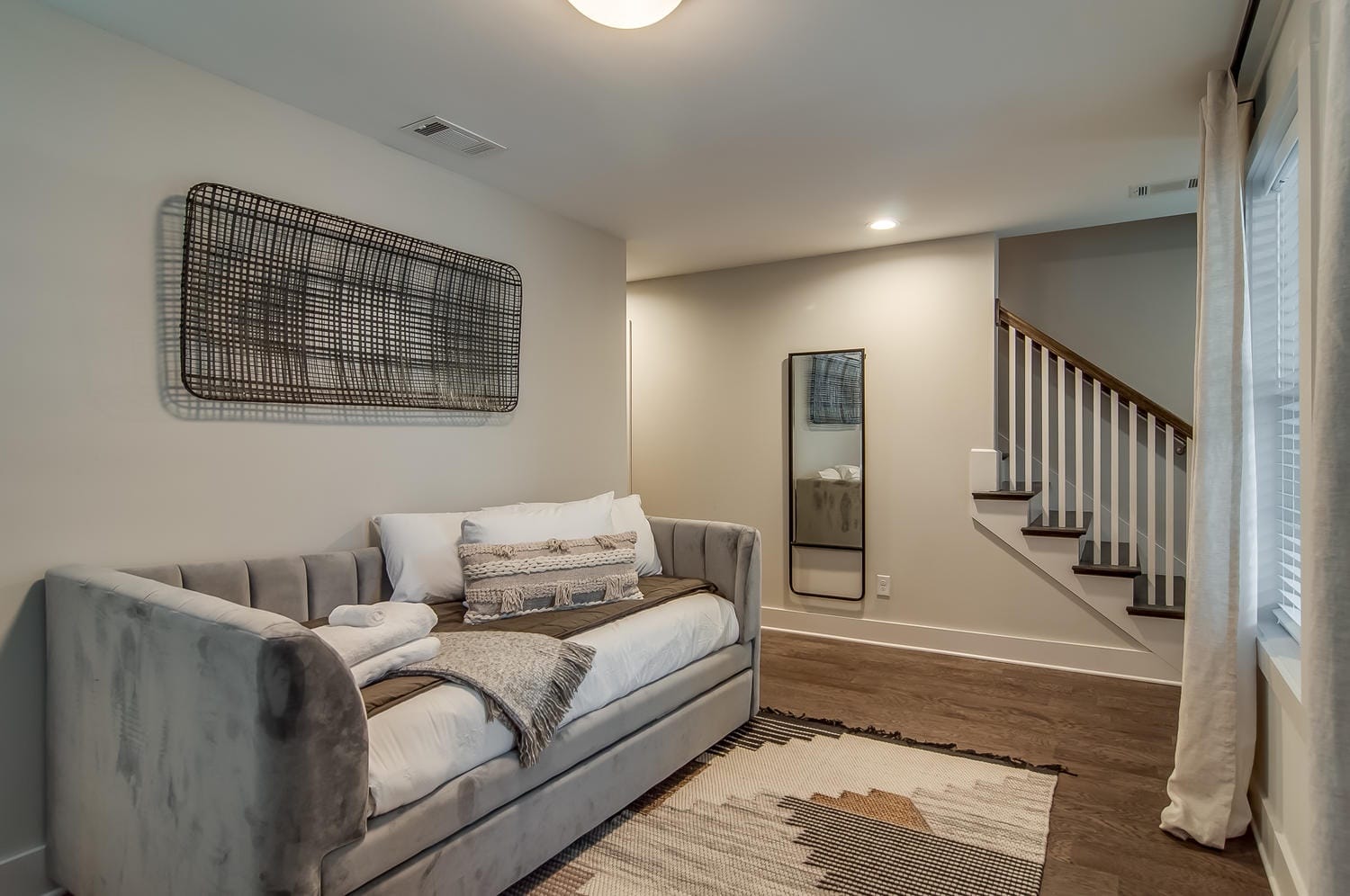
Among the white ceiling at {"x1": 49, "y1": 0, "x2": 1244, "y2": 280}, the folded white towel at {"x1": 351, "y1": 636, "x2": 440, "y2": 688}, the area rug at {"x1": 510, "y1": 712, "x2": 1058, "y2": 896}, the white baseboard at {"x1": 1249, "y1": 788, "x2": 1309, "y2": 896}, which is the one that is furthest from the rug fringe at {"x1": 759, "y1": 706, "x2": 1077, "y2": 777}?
the white ceiling at {"x1": 49, "y1": 0, "x2": 1244, "y2": 280}

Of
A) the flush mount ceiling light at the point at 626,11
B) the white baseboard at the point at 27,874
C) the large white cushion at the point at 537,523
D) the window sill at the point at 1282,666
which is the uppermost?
the flush mount ceiling light at the point at 626,11

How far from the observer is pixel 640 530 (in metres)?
3.29

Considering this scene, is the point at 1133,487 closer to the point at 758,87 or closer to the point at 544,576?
the point at 758,87

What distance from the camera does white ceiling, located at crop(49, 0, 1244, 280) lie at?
208 cm

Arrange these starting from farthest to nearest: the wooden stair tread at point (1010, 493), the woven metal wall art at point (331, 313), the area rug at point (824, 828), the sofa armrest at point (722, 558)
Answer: the wooden stair tread at point (1010, 493), the sofa armrest at point (722, 558), the woven metal wall art at point (331, 313), the area rug at point (824, 828)

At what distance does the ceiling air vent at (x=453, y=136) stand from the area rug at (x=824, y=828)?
2.45m

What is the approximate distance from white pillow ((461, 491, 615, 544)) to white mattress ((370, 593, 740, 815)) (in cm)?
49

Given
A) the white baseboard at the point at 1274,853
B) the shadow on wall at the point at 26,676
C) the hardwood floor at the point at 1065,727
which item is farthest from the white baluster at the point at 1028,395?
the shadow on wall at the point at 26,676

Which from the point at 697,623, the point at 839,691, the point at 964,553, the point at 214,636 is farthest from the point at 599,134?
the point at 964,553

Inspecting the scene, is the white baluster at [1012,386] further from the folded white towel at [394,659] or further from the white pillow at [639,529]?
the folded white towel at [394,659]

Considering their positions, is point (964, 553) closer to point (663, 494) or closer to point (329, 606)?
point (663, 494)

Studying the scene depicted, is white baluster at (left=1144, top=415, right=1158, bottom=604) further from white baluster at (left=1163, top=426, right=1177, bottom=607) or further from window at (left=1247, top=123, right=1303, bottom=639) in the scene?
window at (left=1247, top=123, right=1303, bottom=639)

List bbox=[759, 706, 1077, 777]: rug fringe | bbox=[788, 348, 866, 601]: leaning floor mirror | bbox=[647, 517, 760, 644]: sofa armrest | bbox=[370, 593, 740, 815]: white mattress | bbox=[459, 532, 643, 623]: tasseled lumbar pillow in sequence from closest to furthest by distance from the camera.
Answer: bbox=[370, 593, 740, 815]: white mattress
bbox=[459, 532, 643, 623]: tasseled lumbar pillow
bbox=[759, 706, 1077, 777]: rug fringe
bbox=[647, 517, 760, 644]: sofa armrest
bbox=[788, 348, 866, 601]: leaning floor mirror

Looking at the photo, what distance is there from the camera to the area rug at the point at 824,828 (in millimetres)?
2020
